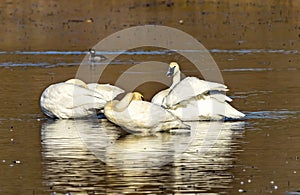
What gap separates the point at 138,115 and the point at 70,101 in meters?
2.16

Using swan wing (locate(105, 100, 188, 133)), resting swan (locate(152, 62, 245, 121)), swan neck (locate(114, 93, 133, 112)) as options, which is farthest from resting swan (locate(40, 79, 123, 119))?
swan neck (locate(114, 93, 133, 112))

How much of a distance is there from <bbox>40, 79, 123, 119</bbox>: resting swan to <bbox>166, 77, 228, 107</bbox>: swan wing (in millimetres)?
1427

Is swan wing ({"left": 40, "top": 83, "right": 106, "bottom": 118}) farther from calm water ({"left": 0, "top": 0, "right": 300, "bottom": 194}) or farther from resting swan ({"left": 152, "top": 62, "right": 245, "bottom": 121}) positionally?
resting swan ({"left": 152, "top": 62, "right": 245, "bottom": 121})

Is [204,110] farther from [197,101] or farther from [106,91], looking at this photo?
[106,91]

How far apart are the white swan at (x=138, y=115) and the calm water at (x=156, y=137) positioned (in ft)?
0.67

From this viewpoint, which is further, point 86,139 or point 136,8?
point 136,8

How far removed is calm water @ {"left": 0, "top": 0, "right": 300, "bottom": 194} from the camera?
1138 centimetres

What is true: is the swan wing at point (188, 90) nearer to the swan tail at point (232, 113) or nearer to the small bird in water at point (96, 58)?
the swan tail at point (232, 113)

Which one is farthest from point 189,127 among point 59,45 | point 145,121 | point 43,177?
point 59,45

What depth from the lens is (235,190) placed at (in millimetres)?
10852

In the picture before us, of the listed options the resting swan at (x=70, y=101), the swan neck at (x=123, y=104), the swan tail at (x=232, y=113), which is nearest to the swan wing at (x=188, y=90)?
the swan tail at (x=232, y=113)

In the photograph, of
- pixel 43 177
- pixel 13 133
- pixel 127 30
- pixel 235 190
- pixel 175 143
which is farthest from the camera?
pixel 127 30

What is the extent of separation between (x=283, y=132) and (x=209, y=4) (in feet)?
111

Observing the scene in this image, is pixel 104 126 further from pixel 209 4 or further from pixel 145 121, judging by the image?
pixel 209 4
